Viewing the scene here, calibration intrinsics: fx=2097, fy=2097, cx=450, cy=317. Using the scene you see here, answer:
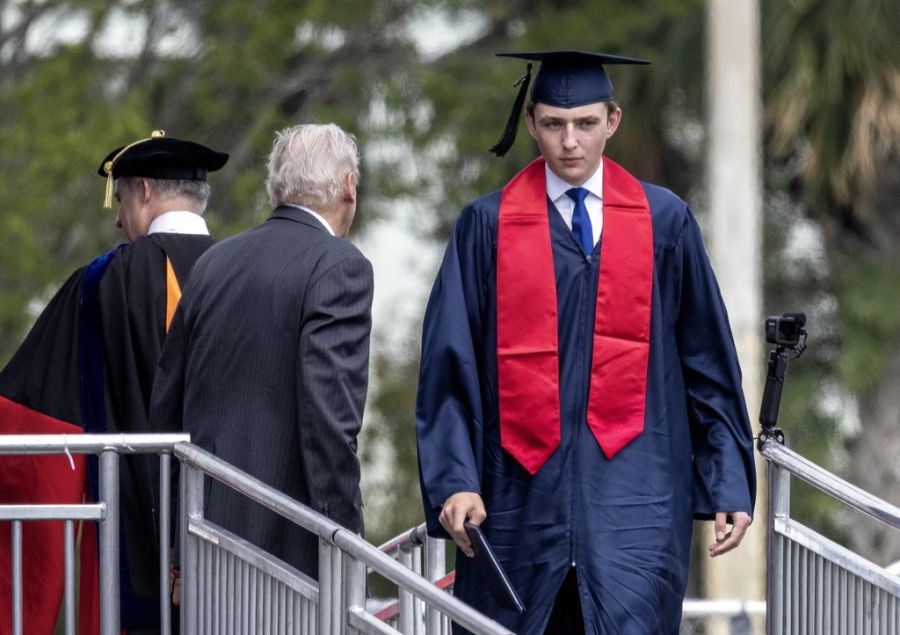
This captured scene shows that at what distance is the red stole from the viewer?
4.52 meters

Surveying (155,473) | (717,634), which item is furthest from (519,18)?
(155,473)

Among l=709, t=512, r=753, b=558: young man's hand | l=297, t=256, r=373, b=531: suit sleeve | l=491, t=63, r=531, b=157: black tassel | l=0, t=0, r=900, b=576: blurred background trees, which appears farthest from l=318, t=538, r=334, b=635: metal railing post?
l=0, t=0, r=900, b=576: blurred background trees

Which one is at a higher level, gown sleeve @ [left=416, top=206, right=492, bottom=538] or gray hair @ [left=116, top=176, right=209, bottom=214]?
gray hair @ [left=116, top=176, right=209, bottom=214]

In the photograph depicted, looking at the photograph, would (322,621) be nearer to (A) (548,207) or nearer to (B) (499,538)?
(B) (499,538)

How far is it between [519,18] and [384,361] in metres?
3.13

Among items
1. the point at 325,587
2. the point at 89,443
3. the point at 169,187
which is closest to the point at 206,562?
the point at 89,443

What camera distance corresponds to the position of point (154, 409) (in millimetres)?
5121

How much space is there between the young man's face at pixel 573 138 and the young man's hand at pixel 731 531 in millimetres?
802

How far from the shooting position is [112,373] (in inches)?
217

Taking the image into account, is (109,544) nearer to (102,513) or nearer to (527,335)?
(102,513)

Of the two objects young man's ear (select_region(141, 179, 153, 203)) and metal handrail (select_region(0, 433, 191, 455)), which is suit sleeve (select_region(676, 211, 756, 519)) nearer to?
metal handrail (select_region(0, 433, 191, 455))

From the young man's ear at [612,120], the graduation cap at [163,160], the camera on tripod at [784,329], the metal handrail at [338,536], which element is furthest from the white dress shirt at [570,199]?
the graduation cap at [163,160]

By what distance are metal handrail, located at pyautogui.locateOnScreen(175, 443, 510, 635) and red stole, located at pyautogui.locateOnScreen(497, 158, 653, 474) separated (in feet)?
1.56

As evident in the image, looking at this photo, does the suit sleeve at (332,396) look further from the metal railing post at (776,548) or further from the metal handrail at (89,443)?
the metal railing post at (776,548)
